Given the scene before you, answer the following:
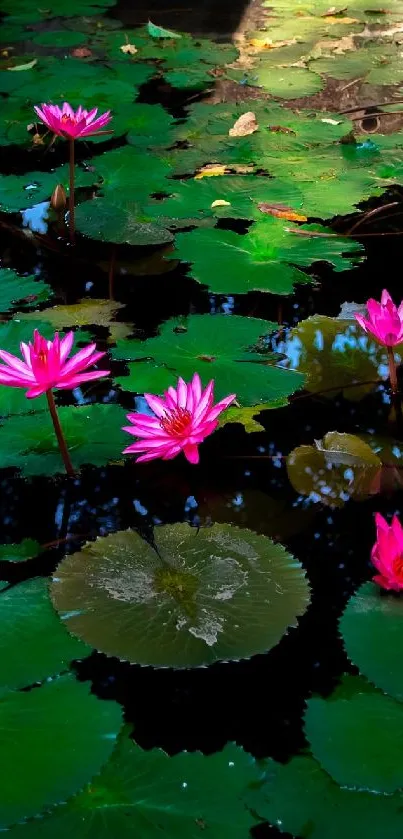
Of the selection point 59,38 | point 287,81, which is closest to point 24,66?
point 59,38

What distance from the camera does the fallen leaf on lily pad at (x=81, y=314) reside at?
1883 mm

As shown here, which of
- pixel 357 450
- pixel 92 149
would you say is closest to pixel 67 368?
pixel 357 450

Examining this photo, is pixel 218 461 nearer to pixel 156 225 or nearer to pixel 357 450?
pixel 357 450

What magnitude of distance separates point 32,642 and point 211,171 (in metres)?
1.96

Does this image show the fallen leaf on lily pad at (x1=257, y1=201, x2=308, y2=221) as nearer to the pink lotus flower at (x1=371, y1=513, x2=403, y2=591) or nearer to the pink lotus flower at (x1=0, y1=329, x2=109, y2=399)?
the pink lotus flower at (x1=0, y1=329, x2=109, y2=399)

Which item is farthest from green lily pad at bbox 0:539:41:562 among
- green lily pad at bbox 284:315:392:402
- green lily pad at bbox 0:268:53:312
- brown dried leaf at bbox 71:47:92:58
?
brown dried leaf at bbox 71:47:92:58

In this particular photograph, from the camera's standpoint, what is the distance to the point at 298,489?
4.46ft

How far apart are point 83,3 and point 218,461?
14.2ft

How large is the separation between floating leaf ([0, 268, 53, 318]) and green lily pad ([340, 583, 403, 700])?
3.89 ft

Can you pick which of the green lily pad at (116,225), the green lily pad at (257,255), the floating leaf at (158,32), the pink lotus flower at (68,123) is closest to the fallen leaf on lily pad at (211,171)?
the green lily pad at (116,225)

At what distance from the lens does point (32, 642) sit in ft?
3.38

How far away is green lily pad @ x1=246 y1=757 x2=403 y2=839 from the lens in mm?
831

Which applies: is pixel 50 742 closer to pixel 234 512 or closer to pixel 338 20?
pixel 234 512

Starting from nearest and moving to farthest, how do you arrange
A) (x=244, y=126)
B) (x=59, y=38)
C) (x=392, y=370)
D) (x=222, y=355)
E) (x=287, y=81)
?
(x=392, y=370)
(x=222, y=355)
(x=244, y=126)
(x=287, y=81)
(x=59, y=38)
